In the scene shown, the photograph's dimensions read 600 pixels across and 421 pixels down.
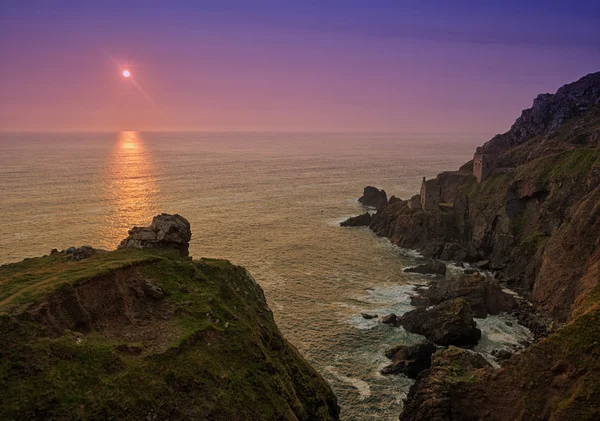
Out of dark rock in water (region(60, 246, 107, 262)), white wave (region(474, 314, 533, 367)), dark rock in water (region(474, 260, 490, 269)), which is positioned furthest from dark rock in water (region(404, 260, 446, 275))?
dark rock in water (region(60, 246, 107, 262))

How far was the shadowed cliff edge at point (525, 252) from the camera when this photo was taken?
41375 mm

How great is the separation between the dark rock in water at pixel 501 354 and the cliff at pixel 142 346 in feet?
77.4

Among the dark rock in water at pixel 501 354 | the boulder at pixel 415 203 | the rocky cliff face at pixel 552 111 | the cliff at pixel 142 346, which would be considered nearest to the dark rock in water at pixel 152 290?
the cliff at pixel 142 346

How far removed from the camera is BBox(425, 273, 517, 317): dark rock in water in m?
70.5

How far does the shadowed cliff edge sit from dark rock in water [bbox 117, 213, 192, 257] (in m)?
29.8

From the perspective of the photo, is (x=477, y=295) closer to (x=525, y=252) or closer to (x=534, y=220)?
(x=525, y=252)

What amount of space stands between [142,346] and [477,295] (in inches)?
2067

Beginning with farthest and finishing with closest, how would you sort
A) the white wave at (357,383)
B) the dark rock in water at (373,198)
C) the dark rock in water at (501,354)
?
the dark rock in water at (373,198) → the dark rock in water at (501,354) → the white wave at (357,383)

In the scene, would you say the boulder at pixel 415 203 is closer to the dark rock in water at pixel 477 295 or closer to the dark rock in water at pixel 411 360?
the dark rock in water at pixel 477 295

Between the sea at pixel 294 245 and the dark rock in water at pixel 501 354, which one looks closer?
the dark rock in water at pixel 501 354

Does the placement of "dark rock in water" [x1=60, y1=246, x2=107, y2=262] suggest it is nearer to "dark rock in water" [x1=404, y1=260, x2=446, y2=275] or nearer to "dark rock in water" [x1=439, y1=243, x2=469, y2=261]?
"dark rock in water" [x1=404, y1=260, x2=446, y2=275]

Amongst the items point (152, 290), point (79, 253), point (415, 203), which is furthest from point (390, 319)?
point (415, 203)

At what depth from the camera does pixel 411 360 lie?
55562mm

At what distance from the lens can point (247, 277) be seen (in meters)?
52.7
